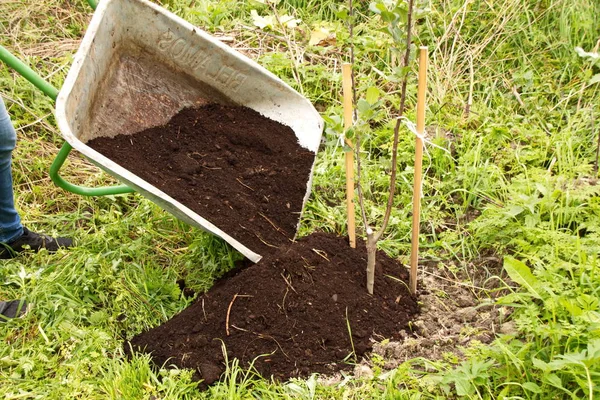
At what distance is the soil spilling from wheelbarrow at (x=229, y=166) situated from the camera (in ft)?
8.93

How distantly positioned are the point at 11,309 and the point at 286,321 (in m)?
1.30

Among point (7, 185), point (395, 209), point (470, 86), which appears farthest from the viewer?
point (470, 86)

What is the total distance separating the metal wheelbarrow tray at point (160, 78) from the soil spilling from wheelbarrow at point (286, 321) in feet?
0.61

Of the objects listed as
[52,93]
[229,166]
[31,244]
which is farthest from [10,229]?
[229,166]

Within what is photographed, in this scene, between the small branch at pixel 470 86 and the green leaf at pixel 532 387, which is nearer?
the green leaf at pixel 532 387

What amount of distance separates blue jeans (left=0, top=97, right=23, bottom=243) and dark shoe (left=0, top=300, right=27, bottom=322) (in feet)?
1.38

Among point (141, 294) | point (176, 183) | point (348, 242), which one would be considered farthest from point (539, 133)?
point (141, 294)

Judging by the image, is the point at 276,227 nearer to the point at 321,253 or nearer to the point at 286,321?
the point at 321,253

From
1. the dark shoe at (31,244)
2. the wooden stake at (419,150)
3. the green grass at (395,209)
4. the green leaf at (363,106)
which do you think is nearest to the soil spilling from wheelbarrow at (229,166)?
the green grass at (395,209)

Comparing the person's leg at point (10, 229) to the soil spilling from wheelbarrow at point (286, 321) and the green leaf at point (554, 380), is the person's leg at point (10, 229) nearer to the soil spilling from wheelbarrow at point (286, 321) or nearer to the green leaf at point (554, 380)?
the soil spilling from wheelbarrow at point (286, 321)

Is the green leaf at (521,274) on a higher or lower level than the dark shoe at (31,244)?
higher

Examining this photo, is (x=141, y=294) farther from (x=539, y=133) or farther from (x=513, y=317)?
(x=539, y=133)

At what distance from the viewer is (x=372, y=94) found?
212 cm

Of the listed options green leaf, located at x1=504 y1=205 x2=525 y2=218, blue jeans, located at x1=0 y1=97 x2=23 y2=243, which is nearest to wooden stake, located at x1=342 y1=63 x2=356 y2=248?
green leaf, located at x1=504 y1=205 x2=525 y2=218
